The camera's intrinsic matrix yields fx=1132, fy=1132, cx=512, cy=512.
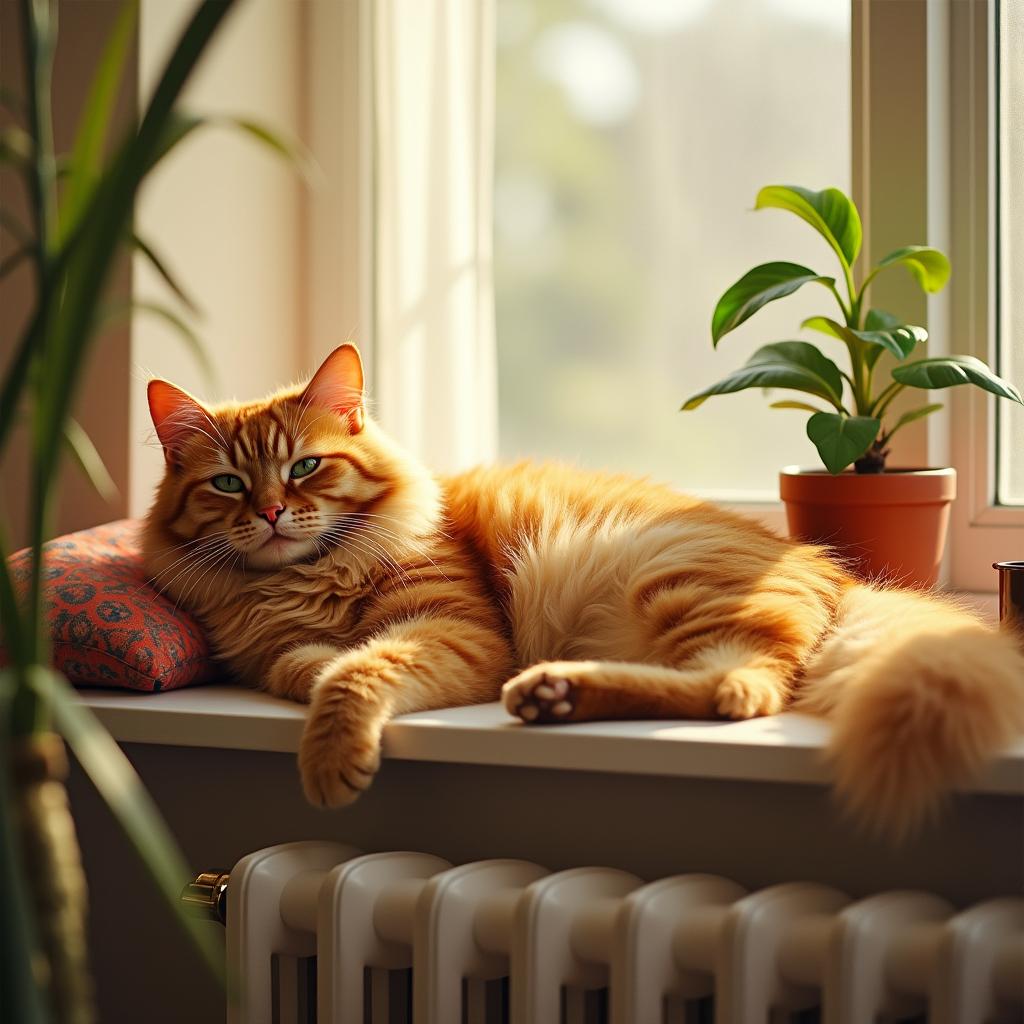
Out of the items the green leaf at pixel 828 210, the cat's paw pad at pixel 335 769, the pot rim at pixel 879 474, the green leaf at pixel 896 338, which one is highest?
the green leaf at pixel 828 210

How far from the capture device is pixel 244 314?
Answer: 6.77 feet

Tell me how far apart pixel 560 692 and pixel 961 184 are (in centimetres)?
116

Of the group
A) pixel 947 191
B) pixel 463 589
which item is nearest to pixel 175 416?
pixel 463 589

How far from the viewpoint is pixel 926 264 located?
5.27 feet

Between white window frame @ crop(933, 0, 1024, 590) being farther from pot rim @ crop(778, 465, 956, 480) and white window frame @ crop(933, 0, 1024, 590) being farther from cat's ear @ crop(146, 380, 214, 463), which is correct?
cat's ear @ crop(146, 380, 214, 463)

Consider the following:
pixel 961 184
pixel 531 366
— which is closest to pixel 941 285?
pixel 961 184

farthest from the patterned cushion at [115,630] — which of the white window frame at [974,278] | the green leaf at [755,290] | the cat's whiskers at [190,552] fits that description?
the white window frame at [974,278]

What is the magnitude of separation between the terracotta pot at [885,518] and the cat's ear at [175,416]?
84cm

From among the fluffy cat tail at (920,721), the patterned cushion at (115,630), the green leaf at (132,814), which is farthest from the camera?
the patterned cushion at (115,630)

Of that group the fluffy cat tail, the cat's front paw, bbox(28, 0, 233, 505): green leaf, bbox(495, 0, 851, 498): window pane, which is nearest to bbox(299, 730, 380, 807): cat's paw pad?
the cat's front paw

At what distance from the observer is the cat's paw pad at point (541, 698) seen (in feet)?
3.90

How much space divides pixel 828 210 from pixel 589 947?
1038 millimetres

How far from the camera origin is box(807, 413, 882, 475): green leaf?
1.42 meters

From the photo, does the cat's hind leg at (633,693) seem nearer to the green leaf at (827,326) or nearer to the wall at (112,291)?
the green leaf at (827,326)
